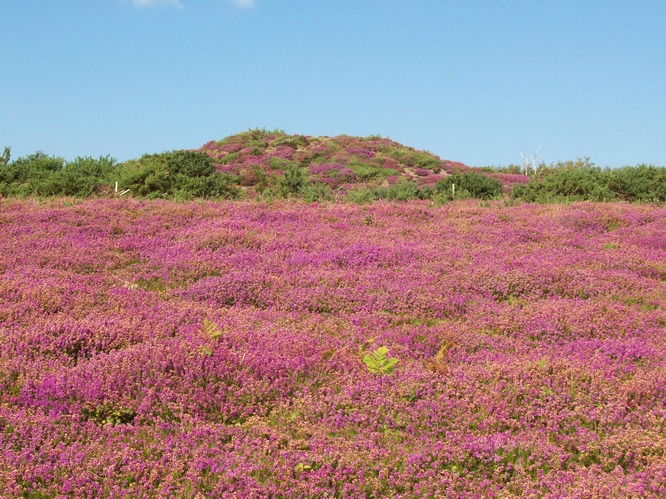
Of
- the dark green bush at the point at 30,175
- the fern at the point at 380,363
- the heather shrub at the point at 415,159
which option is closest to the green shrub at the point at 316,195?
the dark green bush at the point at 30,175

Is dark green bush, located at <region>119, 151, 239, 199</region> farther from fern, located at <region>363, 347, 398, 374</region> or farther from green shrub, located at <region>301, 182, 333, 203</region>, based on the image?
fern, located at <region>363, 347, 398, 374</region>

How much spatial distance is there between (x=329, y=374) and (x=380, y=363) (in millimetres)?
580

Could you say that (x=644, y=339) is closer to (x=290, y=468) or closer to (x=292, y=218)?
(x=290, y=468)

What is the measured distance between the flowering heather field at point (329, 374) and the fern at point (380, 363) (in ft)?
0.08

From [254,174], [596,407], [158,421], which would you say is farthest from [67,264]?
[254,174]

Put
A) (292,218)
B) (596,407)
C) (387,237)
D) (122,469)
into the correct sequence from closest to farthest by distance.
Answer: (122,469)
(596,407)
(387,237)
(292,218)

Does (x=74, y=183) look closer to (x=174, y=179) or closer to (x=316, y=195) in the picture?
(x=174, y=179)

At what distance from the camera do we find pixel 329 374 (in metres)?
6.18

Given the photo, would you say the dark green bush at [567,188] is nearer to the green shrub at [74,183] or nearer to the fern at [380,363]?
the green shrub at [74,183]

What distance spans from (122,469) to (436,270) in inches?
311

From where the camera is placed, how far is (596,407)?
5676 mm

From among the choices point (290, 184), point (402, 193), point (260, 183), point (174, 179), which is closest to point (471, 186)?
point (402, 193)

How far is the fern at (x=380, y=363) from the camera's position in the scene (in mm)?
Result: 6277

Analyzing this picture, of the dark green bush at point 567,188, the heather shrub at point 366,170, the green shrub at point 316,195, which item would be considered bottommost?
the green shrub at point 316,195
